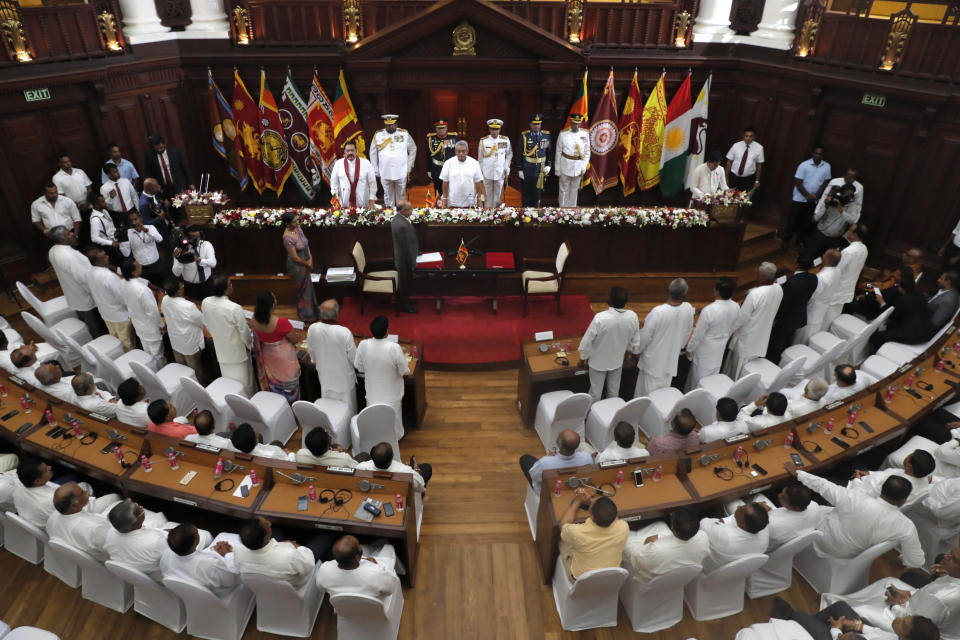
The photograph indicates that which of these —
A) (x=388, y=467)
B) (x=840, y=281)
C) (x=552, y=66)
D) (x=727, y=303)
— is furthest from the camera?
(x=552, y=66)

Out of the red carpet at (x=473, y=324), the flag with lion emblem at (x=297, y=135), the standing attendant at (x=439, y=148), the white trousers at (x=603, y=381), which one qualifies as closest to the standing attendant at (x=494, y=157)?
the standing attendant at (x=439, y=148)

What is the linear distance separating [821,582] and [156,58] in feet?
40.8

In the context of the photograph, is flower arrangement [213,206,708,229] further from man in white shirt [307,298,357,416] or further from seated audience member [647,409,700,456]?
seated audience member [647,409,700,456]

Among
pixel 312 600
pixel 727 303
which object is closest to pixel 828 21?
pixel 727 303

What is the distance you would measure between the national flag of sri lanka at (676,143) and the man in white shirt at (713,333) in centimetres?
595

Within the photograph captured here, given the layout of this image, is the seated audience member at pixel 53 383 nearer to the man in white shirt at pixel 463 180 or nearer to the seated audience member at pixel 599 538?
the seated audience member at pixel 599 538

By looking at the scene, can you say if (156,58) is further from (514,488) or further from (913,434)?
(913,434)

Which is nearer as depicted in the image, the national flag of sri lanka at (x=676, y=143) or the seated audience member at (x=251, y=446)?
the seated audience member at (x=251, y=446)

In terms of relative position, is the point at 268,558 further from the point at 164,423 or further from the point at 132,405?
the point at 132,405

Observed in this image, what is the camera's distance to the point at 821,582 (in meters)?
5.18

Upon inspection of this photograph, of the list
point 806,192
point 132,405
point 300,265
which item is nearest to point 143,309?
point 132,405

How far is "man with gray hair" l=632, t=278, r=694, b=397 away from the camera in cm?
645

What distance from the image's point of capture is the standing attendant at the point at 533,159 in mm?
10703

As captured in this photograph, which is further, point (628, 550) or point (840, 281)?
point (840, 281)
